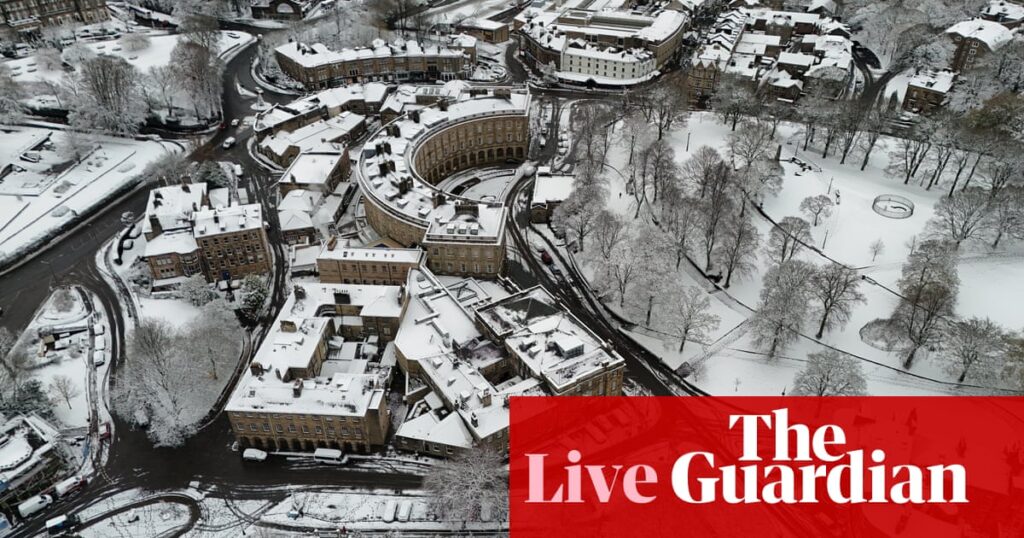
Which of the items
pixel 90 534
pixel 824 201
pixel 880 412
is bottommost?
pixel 90 534

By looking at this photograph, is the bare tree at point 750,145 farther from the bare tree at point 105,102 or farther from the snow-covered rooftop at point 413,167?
the bare tree at point 105,102

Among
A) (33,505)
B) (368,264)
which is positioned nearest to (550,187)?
(368,264)

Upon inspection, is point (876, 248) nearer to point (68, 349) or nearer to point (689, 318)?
point (689, 318)

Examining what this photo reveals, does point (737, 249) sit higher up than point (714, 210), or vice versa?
point (714, 210)

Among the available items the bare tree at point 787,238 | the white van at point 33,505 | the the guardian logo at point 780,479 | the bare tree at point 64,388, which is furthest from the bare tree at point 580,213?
the white van at point 33,505

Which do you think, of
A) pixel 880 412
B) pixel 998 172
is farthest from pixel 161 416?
pixel 998 172

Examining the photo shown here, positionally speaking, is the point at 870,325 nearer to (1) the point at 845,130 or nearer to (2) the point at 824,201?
(2) the point at 824,201
